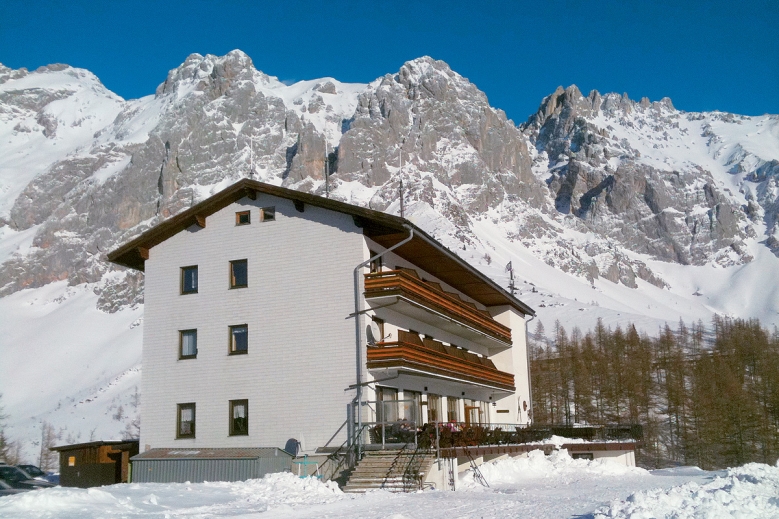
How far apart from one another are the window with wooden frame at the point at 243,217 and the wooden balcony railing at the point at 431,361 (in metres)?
8.46

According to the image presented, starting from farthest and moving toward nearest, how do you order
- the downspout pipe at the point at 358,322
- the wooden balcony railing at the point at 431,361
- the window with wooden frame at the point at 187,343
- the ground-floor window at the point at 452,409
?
the ground-floor window at the point at 452,409, the window with wooden frame at the point at 187,343, the wooden balcony railing at the point at 431,361, the downspout pipe at the point at 358,322

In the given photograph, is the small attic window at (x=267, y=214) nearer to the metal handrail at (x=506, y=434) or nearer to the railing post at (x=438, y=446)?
the metal handrail at (x=506, y=434)

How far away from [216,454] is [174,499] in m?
8.98

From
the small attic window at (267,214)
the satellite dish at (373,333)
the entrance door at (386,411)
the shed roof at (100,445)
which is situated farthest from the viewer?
the small attic window at (267,214)

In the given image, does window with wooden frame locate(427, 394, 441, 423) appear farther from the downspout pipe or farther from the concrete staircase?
the concrete staircase

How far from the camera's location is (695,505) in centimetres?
1642

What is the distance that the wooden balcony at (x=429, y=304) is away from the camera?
3228 cm

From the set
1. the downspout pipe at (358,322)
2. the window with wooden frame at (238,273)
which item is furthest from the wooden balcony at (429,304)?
the window with wooden frame at (238,273)

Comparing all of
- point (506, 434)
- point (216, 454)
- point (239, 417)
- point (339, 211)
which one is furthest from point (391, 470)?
point (506, 434)

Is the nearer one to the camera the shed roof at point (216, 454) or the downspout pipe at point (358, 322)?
the shed roof at point (216, 454)

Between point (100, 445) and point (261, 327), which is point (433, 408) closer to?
point (261, 327)

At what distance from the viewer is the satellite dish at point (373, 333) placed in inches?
1280

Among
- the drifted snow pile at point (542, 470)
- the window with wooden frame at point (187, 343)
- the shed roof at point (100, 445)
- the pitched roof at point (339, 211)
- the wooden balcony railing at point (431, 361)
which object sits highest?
the pitched roof at point (339, 211)

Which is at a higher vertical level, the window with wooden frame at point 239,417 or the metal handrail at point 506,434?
the window with wooden frame at point 239,417
